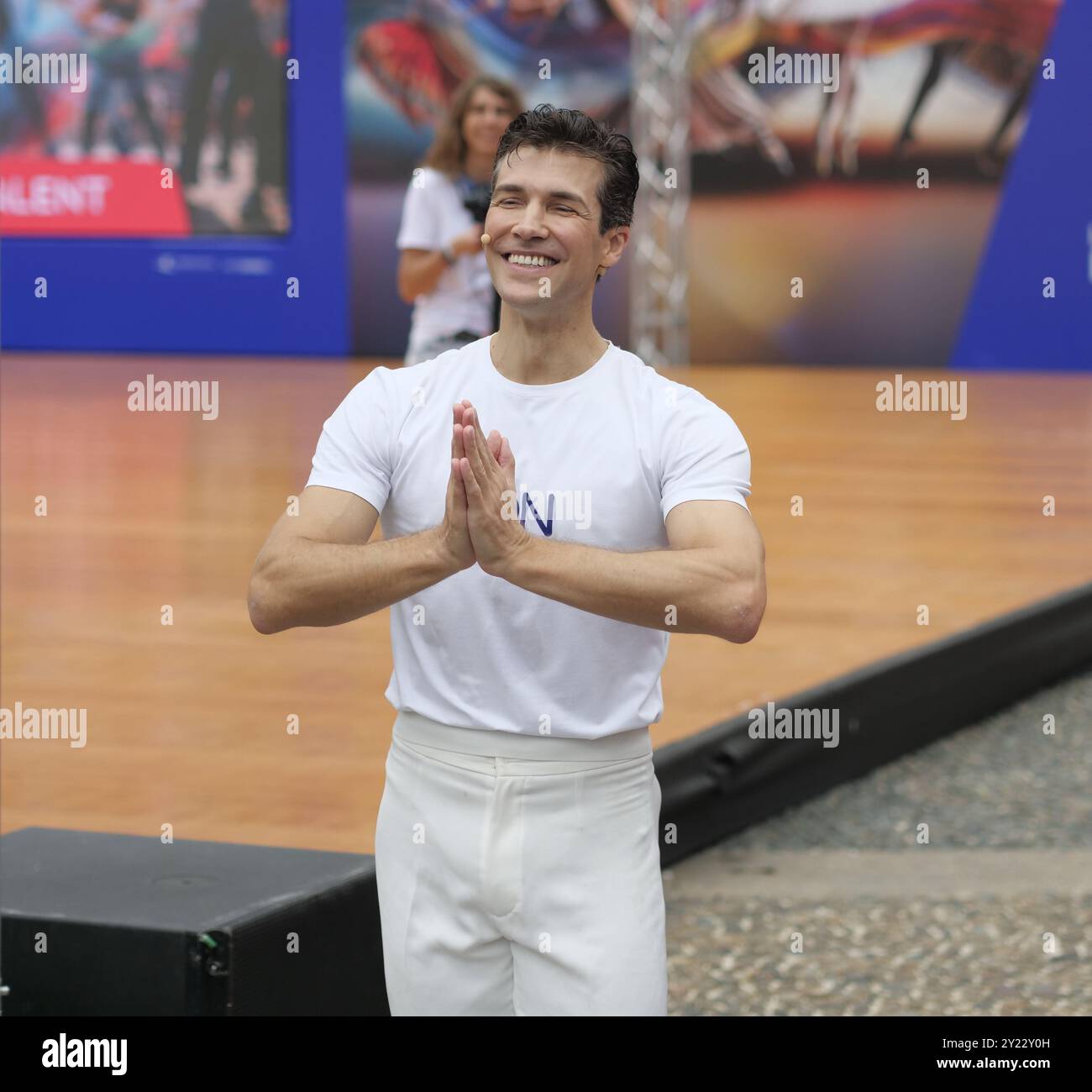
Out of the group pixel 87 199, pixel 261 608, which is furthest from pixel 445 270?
pixel 87 199

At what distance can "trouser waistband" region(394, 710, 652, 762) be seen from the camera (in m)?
2.11

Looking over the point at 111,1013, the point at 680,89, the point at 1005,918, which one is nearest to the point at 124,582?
the point at 1005,918

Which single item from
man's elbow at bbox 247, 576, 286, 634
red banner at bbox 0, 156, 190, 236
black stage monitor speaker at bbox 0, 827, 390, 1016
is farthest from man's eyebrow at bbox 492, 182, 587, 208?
red banner at bbox 0, 156, 190, 236

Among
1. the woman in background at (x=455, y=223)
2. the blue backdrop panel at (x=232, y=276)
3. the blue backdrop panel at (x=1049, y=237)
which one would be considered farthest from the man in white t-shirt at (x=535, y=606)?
the blue backdrop panel at (x=232, y=276)

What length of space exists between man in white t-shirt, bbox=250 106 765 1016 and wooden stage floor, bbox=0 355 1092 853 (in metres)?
1.46

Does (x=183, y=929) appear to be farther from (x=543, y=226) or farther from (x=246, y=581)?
(x=246, y=581)

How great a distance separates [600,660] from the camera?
7.00 feet

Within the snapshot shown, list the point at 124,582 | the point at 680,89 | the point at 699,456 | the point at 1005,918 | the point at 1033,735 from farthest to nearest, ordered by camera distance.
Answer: the point at 680,89 → the point at 124,582 → the point at 1033,735 → the point at 1005,918 → the point at 699,456

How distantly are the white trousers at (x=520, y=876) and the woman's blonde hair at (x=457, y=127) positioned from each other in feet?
10.2

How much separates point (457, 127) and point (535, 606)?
10.3ft

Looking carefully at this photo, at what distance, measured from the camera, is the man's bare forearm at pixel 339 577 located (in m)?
2.02

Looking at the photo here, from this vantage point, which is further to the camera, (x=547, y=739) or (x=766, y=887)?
(x=766, y=887)

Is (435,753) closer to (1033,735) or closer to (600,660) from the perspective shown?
(600,660)
